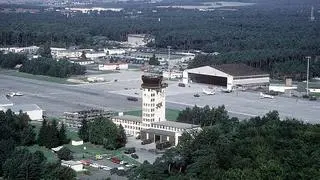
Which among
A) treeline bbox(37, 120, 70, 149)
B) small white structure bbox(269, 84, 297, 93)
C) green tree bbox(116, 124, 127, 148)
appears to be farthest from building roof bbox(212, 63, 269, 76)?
treeline bbox(37, 120, 70, 149)

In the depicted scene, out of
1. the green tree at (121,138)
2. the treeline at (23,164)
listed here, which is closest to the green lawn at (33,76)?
the green tree at (121,138)

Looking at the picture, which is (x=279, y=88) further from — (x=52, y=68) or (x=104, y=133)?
(x=104, y=133)

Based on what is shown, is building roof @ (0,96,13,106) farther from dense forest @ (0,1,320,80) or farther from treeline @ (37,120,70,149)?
dense forest @ (0,1,320,80)

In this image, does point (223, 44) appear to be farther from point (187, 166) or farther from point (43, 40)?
point (187, 166)

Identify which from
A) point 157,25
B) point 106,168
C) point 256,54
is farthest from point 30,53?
point 106,168

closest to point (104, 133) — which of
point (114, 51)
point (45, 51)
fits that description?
point (45, 51)

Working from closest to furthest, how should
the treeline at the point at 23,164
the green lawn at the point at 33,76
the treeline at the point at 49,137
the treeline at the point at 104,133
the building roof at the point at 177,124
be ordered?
the treeline at the point at 23,164 → the treeline at the point at 49,137 → the treeline at the point at 104,133 → the building roof at the point at 177,124 → the green lawn at the point at 33,76

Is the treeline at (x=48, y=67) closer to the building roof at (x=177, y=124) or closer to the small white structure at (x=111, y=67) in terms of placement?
the small white structure at (x=111, y=67)
